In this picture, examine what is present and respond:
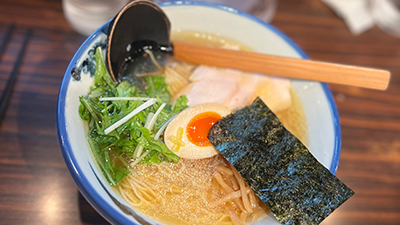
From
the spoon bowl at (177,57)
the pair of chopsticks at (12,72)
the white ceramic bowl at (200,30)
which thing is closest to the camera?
the white ceramic bowl at (200,30)

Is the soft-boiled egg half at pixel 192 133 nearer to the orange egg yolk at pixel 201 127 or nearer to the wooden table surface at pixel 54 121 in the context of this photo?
the orange egg yolk at pixel 201 127

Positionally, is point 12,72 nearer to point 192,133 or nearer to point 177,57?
point 177,57

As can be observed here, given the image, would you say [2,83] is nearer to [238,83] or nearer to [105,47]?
[105,47]

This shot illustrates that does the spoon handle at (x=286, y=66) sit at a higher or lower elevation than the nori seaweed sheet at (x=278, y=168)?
higher

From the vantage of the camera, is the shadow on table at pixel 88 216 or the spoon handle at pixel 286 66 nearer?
the shadow on table at pixel 88 216

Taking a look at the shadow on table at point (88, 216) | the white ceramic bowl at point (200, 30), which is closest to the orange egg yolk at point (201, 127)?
the white ceramic bowl at point (200, 30)
